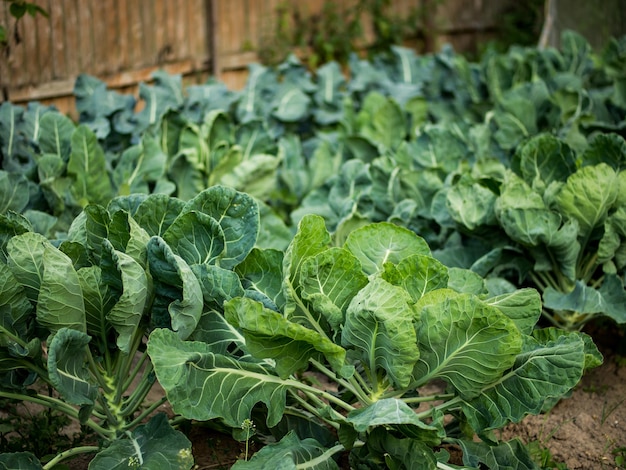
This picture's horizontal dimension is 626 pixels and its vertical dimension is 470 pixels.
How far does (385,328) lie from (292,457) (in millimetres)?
493

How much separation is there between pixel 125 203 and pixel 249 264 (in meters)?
0.51

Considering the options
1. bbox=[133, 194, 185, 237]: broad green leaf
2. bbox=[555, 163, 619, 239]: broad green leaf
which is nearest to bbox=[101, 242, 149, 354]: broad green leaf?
bbox=[133, 194, 185, 237]: broad green leaf

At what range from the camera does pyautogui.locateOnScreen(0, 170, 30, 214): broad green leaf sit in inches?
145

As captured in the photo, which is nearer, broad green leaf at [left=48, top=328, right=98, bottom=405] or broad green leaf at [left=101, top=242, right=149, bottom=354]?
broad green leaf at [left=48, top=328, right=98, bottom=405]

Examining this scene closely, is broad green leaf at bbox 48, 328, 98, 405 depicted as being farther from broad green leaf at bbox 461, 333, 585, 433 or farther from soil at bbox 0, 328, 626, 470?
broad green leaf at bbox 461, 333, 585, 433

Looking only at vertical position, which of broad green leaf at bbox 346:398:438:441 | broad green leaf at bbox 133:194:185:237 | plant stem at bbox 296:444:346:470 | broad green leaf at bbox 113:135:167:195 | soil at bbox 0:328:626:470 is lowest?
soil at bbox 0:328:626:470

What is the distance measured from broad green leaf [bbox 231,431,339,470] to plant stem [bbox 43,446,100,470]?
597mm

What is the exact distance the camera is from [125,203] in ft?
9.27

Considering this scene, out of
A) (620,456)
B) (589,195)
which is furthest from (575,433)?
(589,195)

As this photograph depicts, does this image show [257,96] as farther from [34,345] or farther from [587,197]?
[34,345]

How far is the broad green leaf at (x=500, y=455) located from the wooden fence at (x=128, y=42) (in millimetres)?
4035

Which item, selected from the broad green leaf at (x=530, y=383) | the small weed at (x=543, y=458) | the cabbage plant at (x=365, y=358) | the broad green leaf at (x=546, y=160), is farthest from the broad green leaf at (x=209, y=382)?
the broad green leaf at (x=546, y=160)

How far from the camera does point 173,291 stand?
257 cm

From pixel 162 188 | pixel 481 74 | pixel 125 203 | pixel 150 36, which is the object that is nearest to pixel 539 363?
pixel 125 203
